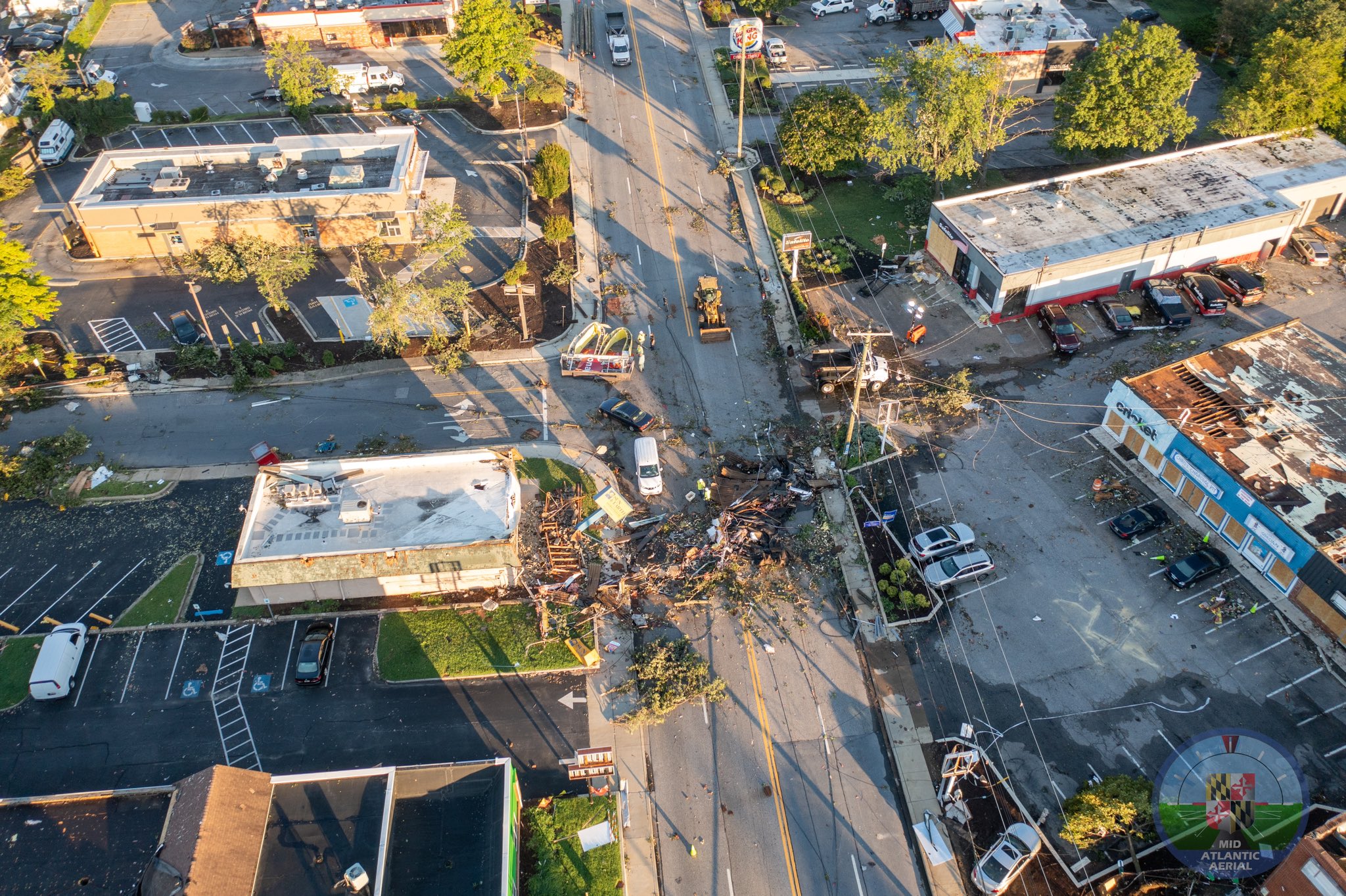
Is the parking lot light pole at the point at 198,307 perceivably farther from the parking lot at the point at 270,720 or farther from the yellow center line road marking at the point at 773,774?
the yellow center line road marking at the point at 773,774

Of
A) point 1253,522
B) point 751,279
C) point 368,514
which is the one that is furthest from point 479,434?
point 1253,522

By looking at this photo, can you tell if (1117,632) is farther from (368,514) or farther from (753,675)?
(368,514)

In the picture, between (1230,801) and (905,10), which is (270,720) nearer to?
(1230,801)

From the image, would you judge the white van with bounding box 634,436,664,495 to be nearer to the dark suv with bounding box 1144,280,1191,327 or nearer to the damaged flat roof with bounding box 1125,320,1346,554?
the damaged flat roof with bounding box 1125,320,1346,554

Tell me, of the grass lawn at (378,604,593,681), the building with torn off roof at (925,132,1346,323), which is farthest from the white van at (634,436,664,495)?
the building with torn off roof at (925,132,1346,323)

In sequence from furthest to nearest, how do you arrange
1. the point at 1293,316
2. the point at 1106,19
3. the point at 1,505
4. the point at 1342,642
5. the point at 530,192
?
the point at 1106,19 < the point at 530,192 < the point at 1293,316 < the point at 1,505 < the point at 1342,642

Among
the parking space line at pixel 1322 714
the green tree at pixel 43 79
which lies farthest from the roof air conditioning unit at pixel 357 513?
the green tree at pixel 43 79

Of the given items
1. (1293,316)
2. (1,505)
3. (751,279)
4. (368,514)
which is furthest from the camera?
(751,279)
